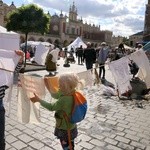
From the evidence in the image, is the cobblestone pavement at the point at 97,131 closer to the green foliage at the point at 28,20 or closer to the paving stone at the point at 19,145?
the paving stone at the point at 19,145

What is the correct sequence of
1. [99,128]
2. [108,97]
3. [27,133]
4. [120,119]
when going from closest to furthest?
[27,133] → [99,128] → [120,119] → [108,97]

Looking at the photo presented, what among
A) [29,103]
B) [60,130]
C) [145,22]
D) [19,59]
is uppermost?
[145,22]

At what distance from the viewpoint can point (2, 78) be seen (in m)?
3.34

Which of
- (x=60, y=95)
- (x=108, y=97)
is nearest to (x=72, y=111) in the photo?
(x=60, y=95)

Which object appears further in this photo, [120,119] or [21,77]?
[120,119]

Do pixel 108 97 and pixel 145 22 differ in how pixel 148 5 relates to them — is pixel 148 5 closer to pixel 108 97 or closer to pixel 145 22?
pixel 145 22

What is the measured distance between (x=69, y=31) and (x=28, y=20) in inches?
2789

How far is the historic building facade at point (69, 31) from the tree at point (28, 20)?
44.3 m

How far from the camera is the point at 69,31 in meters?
91.4

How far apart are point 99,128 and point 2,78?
3082 mm

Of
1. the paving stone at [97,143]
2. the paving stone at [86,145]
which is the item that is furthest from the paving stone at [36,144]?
the paving stone at [97,143]

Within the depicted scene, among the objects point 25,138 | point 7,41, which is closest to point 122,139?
point 25,138

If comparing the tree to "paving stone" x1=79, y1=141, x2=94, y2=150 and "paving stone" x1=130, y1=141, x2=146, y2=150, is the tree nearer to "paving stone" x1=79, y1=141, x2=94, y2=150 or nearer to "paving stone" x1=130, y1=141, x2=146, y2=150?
"paving stone" x1=79, y1=141, x2=94, y2=150

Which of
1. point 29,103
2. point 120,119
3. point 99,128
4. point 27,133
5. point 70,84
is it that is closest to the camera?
point 70,84
